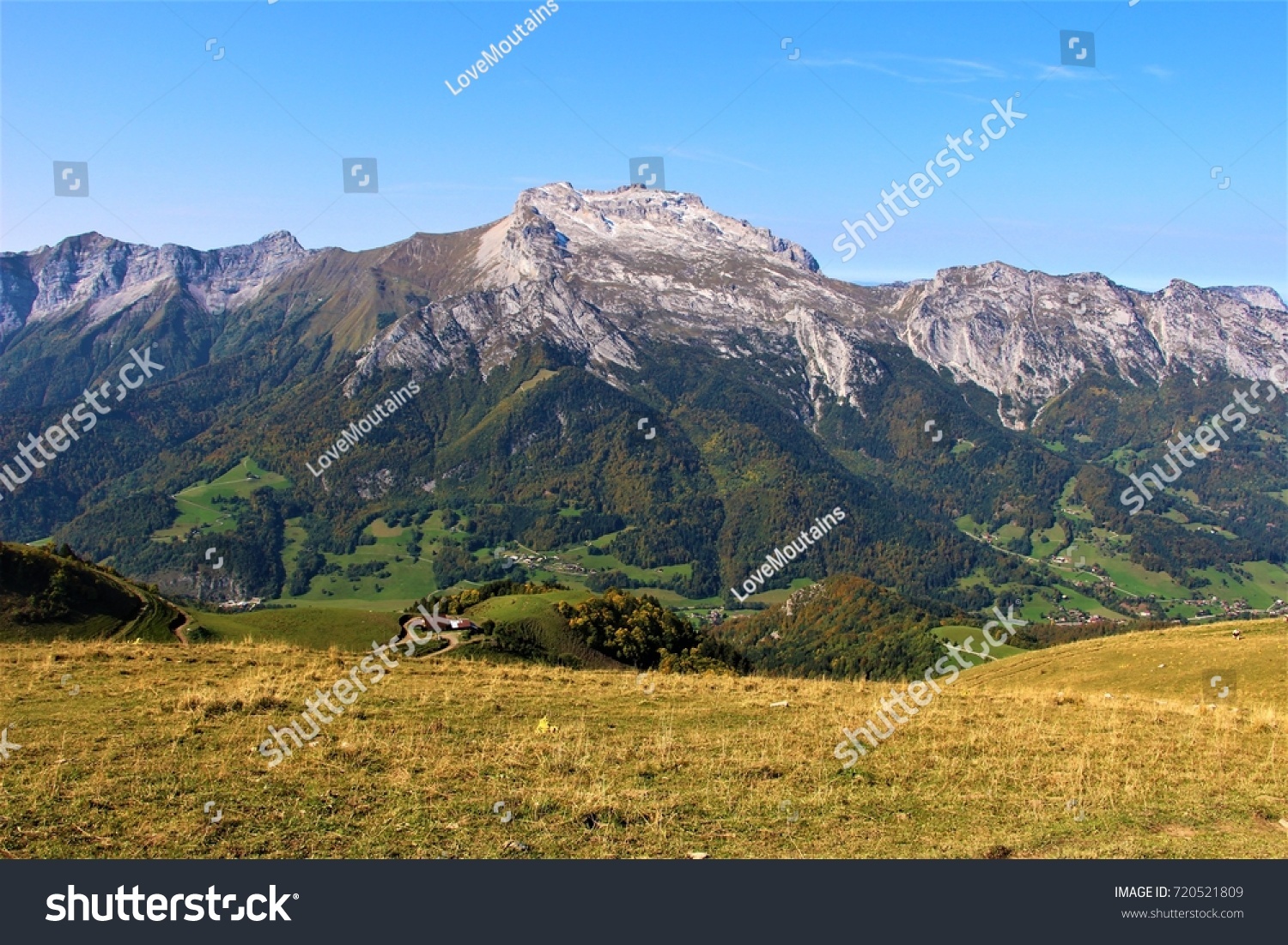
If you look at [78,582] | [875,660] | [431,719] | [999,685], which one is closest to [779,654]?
[875,660]

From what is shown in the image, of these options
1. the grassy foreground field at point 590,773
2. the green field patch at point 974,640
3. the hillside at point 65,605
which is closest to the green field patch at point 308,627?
the hillside at point 65,605

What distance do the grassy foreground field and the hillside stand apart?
9675 millimetres

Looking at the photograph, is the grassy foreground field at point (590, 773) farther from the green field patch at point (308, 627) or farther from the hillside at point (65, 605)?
the green field patch at point (308, 627)

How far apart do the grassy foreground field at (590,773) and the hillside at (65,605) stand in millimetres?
9675

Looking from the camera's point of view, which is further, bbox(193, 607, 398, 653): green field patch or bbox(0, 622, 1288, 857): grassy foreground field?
bbox(193, 607, 398, 653): green field patch

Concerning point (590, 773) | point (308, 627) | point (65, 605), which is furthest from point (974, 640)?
point (590, 773)

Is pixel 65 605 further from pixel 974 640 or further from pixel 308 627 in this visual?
pixel 974 640

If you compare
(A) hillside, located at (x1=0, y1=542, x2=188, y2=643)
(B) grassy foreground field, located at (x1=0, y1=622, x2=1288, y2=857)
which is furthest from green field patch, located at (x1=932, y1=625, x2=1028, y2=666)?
(A) hillside, located at (x1=0, y1=542, x2=188, y2=643)

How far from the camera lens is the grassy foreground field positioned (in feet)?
47.2

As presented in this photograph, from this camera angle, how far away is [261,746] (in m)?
18.4

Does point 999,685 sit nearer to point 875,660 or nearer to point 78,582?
point 78,582

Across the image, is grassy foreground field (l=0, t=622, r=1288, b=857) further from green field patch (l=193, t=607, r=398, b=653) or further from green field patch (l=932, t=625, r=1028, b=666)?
green field patch (l=932, t=625, r=1028, b=666)

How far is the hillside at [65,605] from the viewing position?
120 ft
